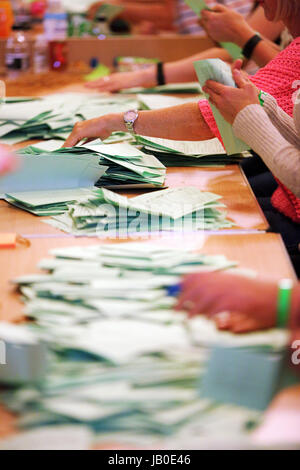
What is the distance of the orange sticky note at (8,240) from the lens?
1258mm

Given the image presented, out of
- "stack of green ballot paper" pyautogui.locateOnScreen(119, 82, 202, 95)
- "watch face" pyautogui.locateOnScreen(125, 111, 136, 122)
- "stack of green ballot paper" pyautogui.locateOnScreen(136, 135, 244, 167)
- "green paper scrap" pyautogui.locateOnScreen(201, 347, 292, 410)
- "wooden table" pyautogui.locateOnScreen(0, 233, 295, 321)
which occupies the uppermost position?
"stack of green ballot paper" pyautogui.locateOnScreen(119, 82, 202, 95)

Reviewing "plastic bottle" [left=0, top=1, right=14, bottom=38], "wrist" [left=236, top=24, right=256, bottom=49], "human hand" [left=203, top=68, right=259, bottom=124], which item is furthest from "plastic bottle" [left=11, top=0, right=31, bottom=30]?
"human hand" [left=203, top=68, right=259, bottom=124]

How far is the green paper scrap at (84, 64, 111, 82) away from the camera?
123 inches

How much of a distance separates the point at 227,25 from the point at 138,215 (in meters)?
1.25

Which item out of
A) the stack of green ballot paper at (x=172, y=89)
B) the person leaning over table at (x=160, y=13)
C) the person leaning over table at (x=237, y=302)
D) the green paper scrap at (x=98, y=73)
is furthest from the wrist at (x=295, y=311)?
the person leaning over table at (x=160, y=13)

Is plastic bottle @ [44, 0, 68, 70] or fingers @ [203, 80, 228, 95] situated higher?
plastic bottle @ [44, 0, 68, 70]

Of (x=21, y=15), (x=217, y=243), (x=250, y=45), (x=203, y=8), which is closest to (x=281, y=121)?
(x=217, y=243)

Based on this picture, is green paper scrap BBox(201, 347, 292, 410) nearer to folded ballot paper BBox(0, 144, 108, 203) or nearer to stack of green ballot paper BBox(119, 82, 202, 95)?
folded ballot paper BBox(0, 144, 108, 203)

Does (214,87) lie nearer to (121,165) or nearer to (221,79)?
(221,79)

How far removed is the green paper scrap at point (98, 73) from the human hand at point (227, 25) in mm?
835

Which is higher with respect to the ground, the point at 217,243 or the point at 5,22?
the point at 5,22

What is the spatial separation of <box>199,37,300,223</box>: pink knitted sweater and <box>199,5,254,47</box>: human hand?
607 mm

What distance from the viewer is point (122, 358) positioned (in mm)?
852

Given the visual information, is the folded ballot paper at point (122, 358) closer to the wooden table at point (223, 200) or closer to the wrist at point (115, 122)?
the wooden table at point (223, 200)
